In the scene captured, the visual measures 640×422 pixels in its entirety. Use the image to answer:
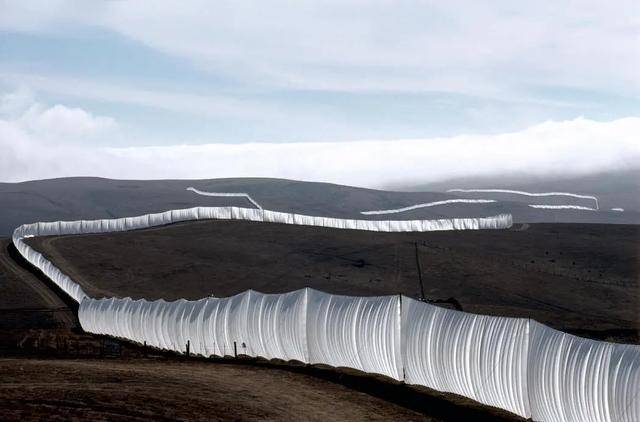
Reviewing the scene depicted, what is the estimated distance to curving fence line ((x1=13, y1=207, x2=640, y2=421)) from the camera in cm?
2264

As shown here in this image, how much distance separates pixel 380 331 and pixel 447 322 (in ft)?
12.6

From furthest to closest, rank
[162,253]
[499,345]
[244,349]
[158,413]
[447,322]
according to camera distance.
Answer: [162,253] < [244,349] < [447,322] < [499,345] < [158,413]

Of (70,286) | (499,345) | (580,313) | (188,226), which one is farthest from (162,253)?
(499,345)

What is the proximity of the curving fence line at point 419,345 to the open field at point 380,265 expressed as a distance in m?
28.3

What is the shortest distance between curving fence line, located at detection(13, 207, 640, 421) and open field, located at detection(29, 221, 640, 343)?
92.9 ft

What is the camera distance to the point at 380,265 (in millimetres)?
96062

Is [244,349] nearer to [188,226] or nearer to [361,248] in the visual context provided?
[361,248]

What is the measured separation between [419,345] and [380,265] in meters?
Result: 65.3

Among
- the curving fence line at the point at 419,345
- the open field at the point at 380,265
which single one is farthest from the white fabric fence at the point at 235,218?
the curving fence line at the point at 419,345

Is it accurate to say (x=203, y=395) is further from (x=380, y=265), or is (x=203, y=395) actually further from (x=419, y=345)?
(x=380, y=265)

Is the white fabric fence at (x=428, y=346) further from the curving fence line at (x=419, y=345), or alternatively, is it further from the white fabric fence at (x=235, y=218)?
the white fabric fence at (x=235, y=218)

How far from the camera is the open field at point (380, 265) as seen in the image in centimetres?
8069

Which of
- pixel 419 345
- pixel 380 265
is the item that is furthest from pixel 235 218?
pixel 419 345

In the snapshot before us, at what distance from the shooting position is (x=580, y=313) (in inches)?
2904
